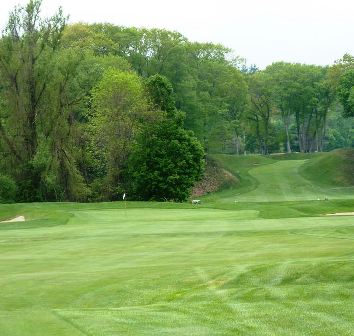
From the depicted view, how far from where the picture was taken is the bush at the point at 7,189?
5078cm

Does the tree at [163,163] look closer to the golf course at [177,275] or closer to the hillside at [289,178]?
the hillside at [289,178]

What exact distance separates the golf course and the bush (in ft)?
54.3

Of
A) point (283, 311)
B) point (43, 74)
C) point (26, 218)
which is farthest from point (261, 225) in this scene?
point (43, 74)

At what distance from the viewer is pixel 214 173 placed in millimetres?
80875

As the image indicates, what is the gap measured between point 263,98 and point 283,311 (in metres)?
98.3

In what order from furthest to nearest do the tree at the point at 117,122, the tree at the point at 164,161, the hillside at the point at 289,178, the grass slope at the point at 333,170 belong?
the grass slope at the point at 333,170 → the hillside at the point at 289,178 → the tree at the point at 117,122 → the tree at the point at 164,161

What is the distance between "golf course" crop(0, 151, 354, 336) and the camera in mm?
10188

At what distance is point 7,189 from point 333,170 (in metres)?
43.5

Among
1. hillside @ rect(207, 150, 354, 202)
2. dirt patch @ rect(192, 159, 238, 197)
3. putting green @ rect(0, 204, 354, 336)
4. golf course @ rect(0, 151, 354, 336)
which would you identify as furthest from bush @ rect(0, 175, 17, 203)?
dirt patch @ rect(192, 159, 238, 197)

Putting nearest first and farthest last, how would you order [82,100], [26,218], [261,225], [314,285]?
[314,285] < [261,225] < [26,218] < [82,100]

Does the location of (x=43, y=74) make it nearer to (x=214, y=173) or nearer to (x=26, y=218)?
(x=26, y=218)

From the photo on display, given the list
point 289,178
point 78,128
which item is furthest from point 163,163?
point 289,178

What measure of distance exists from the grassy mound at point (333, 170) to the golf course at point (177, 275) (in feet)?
146

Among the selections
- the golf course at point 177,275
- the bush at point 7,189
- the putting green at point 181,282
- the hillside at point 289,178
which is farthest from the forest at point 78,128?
the putting green at point 181,282
